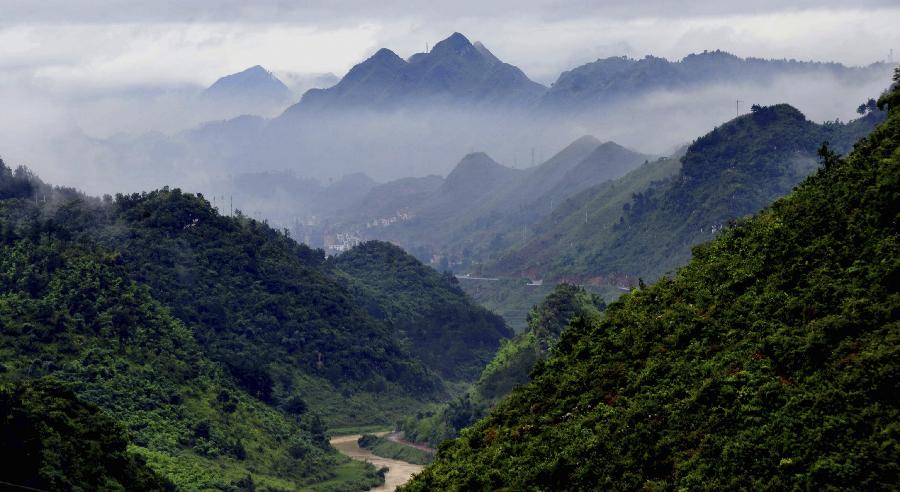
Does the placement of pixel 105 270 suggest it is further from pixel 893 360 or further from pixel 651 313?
pixel 893 360

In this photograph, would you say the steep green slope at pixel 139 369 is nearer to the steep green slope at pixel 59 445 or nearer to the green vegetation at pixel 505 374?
the green vegetation at pixel 505 374

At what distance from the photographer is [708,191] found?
478 feet

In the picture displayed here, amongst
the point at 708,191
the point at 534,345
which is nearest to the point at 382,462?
the point at 534,345

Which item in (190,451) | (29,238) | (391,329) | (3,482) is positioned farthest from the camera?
(391,329)

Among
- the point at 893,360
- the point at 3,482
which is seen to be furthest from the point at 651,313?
the point at 3,482

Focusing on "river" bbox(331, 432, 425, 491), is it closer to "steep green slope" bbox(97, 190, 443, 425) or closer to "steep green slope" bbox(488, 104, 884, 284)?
"steep green slope" bbox(97, 190, 443, 425)

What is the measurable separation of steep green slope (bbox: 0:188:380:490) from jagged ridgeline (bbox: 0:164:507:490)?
106mm

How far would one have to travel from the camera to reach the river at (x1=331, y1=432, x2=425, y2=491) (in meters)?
75.6

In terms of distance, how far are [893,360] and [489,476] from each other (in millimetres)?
11222

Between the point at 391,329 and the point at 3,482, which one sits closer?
the point at 3,482

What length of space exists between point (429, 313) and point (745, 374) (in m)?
97.3

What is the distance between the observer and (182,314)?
85.8 m

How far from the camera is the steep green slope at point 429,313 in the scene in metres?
119

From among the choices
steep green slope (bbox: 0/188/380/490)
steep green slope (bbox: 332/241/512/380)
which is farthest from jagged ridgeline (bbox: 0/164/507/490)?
steep green slope (bbox: 332/241/512/380)
